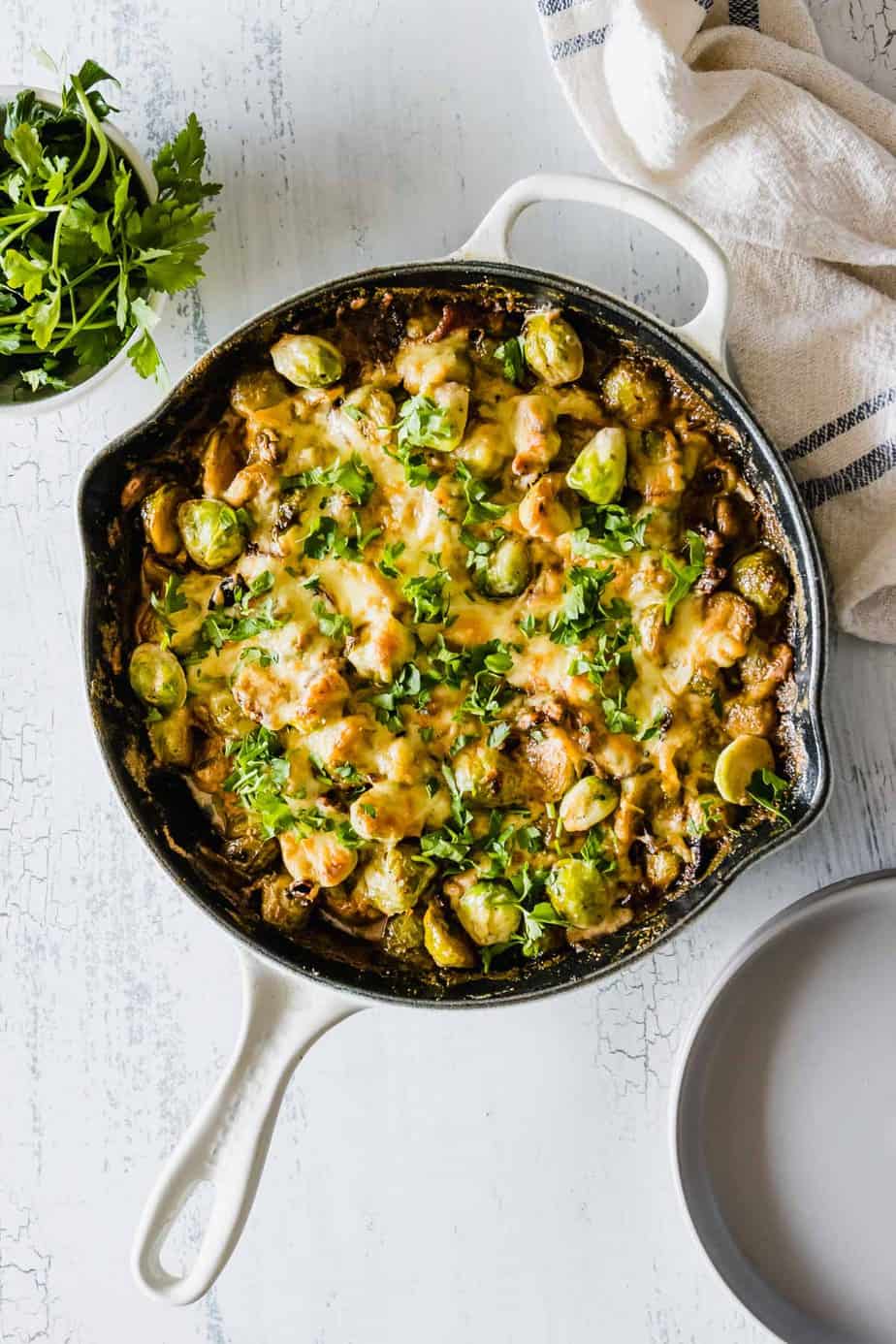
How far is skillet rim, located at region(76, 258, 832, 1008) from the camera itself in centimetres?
234

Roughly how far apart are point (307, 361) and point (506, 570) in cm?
57

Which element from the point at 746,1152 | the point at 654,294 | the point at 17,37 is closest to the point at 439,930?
the point at 746,1152

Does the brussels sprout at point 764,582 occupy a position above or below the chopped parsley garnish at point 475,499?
below

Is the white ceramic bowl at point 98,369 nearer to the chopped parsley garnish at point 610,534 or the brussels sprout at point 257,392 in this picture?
the brussels sprout at point 257,392

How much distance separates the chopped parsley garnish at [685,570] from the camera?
2486 mm

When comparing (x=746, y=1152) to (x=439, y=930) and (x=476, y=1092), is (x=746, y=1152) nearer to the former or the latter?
(x=476, y=1092)

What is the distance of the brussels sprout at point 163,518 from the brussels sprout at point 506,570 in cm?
63

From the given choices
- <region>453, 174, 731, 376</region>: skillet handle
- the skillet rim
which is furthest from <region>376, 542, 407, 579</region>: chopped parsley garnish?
<region>453, 174, 731, 376</region>: skillet handle

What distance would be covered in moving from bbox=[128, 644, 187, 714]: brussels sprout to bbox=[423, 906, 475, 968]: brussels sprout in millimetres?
681

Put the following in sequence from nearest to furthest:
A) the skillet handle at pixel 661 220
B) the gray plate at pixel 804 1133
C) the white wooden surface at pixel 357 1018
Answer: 1. the skillet handle at pixel 661 220
2. the gray plate at pixel 804 1133
3. the white wooden surface at pixel 357 1018

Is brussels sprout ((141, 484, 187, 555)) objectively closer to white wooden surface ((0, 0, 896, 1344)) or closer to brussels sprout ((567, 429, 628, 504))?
white wooden surface ((0, 0, 896, 1344))

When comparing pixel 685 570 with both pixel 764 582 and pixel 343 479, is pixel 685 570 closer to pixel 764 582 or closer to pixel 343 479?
pixel 764 582

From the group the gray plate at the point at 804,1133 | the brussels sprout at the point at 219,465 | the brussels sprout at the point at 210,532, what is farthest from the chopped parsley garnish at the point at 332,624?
the gray plate at the point at 804,1133

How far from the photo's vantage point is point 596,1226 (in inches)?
115
